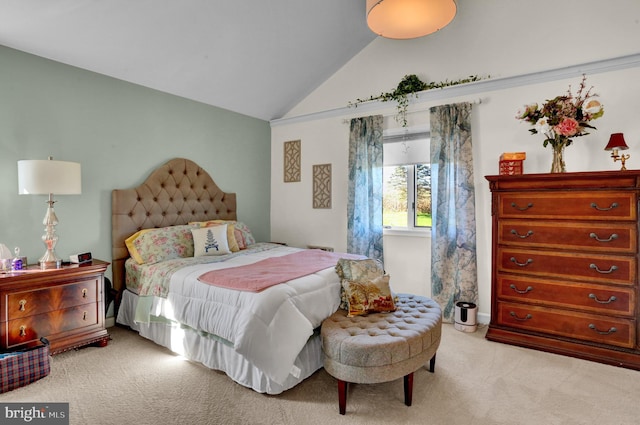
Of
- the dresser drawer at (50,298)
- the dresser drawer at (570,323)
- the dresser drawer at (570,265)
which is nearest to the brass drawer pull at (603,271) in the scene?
the dresser drawer at (570,265)

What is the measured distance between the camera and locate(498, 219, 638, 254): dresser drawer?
102 inches

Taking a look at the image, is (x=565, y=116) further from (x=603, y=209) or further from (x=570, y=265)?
(x=570, y=265)

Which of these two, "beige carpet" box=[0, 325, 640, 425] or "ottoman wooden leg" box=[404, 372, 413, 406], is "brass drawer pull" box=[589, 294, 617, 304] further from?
"ottoman wooden leg" box=[404, 372, 413, 406]

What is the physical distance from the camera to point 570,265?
110 inches

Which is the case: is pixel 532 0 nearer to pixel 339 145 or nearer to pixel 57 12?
pixel 339 145

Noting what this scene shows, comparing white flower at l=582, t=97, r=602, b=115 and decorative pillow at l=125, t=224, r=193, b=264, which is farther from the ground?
white flower at l=582, t=97, r=602, b=115

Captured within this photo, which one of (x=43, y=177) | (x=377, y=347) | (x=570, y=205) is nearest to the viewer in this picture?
(x=377, y=347)

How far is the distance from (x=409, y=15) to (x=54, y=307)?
3386 mm

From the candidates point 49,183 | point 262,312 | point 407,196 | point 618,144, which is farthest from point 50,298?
point 618,144

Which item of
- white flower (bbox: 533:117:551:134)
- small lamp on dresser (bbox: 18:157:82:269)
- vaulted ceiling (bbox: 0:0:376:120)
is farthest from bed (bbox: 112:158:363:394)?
white flower (bbox: 533:117:551:134)

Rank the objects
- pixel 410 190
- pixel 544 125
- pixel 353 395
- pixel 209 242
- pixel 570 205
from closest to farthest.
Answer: pixel 353 395 < pixel 570 205 < pixel 544 125 < pixel 209 242 < pixel 410 190

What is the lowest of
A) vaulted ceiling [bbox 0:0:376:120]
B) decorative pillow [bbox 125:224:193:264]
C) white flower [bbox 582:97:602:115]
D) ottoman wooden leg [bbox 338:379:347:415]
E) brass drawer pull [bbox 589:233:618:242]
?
ottoman wooden leg [bbox 338:379:347:415]

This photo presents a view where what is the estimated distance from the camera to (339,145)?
446cm

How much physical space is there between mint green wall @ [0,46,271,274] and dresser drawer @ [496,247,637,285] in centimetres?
336
